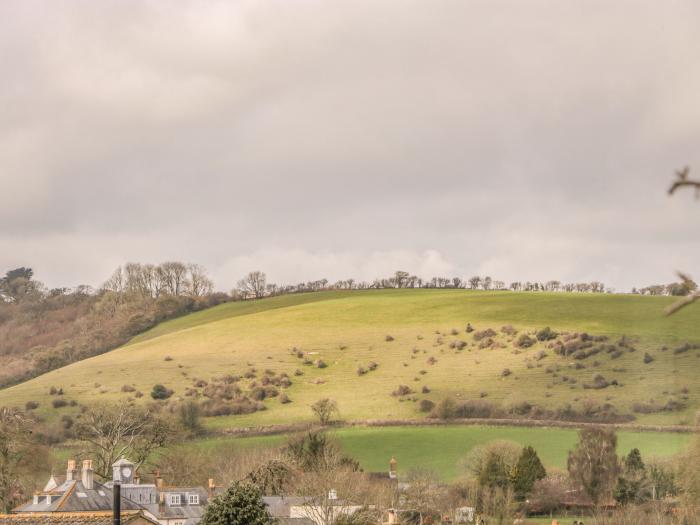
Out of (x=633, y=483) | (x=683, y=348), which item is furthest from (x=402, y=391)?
(x=633, y=483)

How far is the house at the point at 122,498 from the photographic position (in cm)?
5538

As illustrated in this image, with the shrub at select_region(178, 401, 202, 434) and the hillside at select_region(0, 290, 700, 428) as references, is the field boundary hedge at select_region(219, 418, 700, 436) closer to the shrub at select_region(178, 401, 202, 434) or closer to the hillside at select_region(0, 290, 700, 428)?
the hillside at select_region(0, 290, 700, 428)

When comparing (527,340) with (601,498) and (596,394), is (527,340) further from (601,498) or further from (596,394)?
(601,498)

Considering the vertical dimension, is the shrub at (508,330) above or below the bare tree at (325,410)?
above

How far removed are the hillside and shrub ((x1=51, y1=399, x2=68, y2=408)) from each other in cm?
117

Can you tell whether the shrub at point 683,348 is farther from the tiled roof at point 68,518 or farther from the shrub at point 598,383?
the tiled roof at point 68,518

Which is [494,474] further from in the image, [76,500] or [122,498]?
[76,500]

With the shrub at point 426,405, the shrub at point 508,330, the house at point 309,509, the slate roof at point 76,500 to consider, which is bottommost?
the house at point 309,509

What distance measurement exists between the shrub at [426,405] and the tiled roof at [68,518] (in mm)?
73177

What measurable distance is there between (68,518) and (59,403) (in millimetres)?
89824

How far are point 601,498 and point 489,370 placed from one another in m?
52.6

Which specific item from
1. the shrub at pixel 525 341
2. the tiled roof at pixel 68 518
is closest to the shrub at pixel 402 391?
the shrub at pixel 525 341

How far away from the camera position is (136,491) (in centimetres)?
6378

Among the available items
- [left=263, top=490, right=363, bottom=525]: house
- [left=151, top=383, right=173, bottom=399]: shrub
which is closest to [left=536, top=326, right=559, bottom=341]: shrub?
[left=151, top=383, right=173, bottom=399]: shrub
